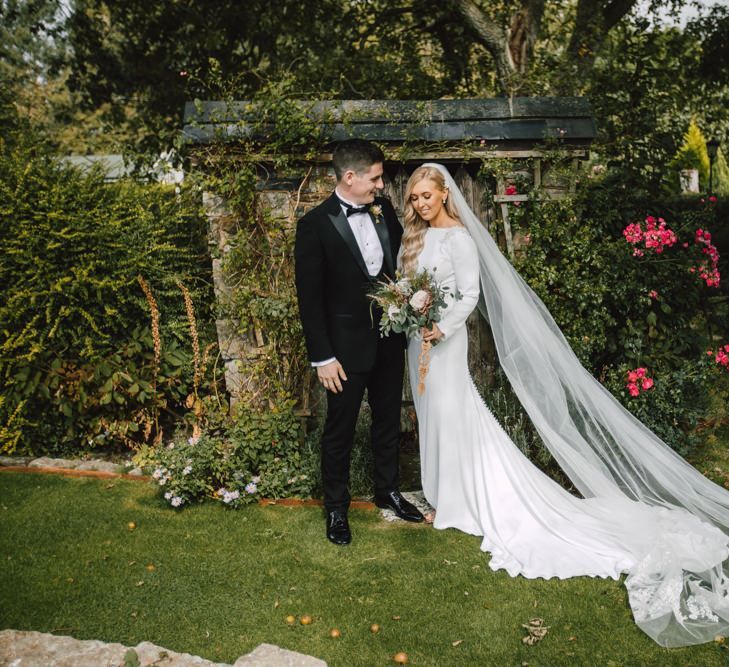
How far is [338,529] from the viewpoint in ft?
13.6

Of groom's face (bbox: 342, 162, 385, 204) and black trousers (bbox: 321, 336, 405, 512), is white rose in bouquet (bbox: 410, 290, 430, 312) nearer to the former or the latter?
black trousers (bbox: 321, 336, 405, 512)

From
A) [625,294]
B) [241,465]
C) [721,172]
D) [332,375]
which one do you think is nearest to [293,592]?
[332,375]

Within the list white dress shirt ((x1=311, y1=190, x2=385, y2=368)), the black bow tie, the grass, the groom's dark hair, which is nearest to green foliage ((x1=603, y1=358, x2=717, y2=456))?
the grass

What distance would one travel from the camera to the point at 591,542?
3.77 m

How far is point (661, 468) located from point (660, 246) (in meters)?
1.84

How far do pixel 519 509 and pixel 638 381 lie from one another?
5.08ft

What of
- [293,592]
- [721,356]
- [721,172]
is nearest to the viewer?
[293,592]

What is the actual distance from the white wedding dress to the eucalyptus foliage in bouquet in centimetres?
17

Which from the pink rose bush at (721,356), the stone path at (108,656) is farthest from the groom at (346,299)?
the pink rose bush at (721,356)

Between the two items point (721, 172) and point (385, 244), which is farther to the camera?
point (721, 172)

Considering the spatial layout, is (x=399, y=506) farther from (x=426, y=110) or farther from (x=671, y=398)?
(x=426, y=110)

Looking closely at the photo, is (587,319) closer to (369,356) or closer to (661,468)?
(661,468)

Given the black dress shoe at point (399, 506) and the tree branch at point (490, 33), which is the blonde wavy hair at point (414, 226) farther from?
the tree branch at point (490, 33)

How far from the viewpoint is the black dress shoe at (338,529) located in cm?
411
